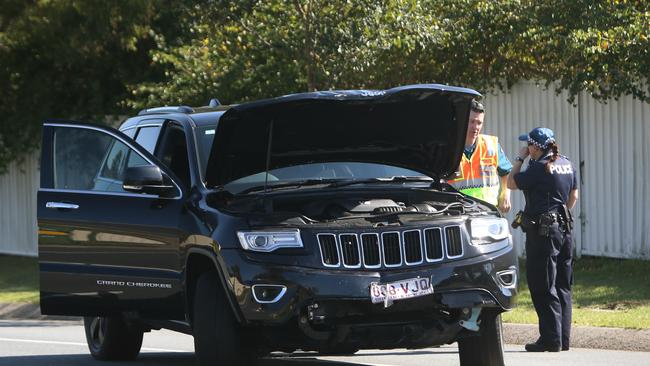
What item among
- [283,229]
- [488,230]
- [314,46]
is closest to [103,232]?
[283,229]

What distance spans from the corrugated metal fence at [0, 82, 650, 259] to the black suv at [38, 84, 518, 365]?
6374mm

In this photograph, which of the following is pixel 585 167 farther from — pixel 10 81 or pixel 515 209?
pixel 10 81

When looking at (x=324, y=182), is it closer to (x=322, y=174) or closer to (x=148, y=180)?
(x=322, y=174)

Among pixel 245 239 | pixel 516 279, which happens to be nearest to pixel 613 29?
pixel 516 279

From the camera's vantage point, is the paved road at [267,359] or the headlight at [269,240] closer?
the headlight at [269,240]

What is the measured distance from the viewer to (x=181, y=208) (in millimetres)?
8219

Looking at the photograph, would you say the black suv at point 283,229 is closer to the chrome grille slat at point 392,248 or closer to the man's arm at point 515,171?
the chrome grille slat at point 392,248

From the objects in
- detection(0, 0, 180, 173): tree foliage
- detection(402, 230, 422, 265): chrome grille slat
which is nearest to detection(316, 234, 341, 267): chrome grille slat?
detection(402, 230, 422, 265): chrome grille slat

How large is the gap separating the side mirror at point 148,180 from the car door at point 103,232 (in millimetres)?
46

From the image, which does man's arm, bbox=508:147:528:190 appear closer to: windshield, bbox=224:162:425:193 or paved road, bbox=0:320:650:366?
paved road, bbox=0:320:650:366

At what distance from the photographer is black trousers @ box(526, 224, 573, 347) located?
32.3 feet

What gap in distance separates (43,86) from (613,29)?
1078 cm

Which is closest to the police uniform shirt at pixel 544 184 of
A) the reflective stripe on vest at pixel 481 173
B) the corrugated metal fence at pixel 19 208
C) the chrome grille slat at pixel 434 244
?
the reflective stripe on vest at pixel 481 173

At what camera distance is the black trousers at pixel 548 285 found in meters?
9.86
